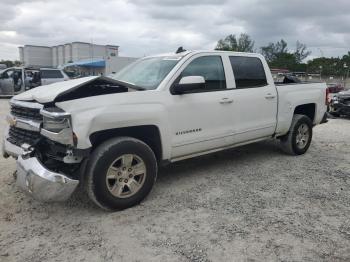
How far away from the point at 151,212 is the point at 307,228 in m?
1.65

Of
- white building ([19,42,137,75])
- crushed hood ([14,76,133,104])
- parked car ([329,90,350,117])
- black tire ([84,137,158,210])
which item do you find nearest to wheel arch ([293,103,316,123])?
black tire ([84,137,158,210])

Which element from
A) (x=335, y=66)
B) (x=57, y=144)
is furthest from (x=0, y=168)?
(x=335, y=66)

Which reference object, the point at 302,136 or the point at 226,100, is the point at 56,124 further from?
the point at 302,136

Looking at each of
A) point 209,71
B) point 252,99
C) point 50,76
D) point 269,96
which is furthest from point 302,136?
point 50,76

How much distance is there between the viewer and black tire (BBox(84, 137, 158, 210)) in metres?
3.71

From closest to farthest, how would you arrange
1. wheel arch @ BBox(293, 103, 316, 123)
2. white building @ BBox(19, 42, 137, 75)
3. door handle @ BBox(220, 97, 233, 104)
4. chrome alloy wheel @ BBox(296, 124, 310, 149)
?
door handle @ BBox(220, 97, 233, 104) < chrome alloy wheel @ BBox(296, 124, 310, 149) < wheel arch @ BBox(293, 103, 316, 123) < white building @ BBox(19, 42, 137, 75)

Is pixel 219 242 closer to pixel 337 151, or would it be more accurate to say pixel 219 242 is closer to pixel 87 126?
pixel 87 126

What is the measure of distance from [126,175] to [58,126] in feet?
3.00

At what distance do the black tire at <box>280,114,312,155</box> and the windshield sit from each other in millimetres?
2721

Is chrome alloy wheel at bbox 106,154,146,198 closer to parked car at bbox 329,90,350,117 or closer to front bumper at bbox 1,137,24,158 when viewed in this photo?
front bumper at bbox 1,137,24,158

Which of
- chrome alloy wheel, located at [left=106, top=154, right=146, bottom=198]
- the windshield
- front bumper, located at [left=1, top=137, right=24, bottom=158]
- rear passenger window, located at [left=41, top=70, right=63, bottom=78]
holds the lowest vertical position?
chrome alloy wheel, located at [left=106, top=154, right=146, bottom=198]

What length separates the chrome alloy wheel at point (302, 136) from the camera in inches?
258

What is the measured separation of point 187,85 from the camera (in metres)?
4.33

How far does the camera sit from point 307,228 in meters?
3.65
